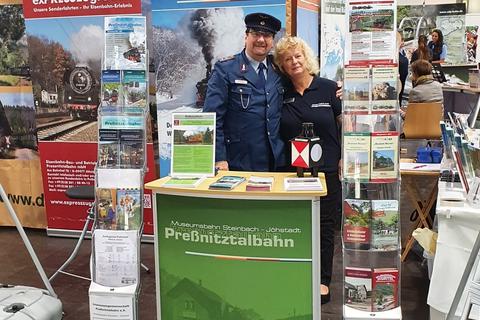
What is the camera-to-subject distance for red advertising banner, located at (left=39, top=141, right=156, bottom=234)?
454 cm

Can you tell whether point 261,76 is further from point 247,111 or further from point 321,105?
point 321,105

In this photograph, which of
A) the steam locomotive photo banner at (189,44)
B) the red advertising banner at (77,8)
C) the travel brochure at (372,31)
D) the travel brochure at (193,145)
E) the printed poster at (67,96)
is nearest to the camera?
the travel brochure at (372,31)

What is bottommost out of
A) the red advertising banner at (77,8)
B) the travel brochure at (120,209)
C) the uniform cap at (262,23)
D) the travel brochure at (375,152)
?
the travel brochure at (120,209)

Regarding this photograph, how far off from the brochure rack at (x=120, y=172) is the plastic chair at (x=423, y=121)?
413 centimetres

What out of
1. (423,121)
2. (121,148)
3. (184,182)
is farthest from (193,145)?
(423,121)

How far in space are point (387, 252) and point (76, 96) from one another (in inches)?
119

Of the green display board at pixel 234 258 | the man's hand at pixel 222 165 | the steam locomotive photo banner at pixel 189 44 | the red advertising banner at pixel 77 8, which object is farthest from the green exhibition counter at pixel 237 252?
the red advertising banner at pixel 77 8

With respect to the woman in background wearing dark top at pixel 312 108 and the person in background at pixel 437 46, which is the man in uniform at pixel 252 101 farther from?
the person in background at pixel 437 46

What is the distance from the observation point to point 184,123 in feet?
8.64

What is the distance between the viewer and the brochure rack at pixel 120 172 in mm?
2648

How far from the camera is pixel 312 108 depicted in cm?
304

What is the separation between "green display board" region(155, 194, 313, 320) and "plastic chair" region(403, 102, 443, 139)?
13.5 ft

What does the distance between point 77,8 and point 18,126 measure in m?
1.23

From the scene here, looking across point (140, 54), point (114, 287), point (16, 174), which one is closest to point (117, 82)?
point (140, 54)
